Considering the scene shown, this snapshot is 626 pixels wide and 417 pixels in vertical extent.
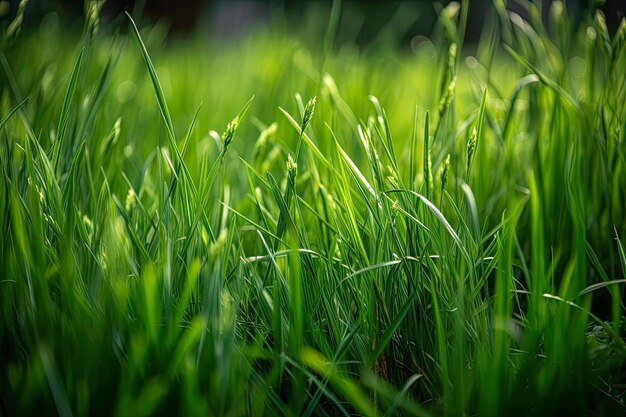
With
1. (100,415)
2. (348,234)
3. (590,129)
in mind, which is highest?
(590,129)

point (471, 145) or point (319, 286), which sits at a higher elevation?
point (471, 145)

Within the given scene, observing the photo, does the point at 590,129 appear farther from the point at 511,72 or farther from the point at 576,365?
the point at 511,72

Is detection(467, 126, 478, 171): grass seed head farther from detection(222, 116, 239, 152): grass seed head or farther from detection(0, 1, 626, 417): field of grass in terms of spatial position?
detection(222, 116, 239, 152): grass seed head

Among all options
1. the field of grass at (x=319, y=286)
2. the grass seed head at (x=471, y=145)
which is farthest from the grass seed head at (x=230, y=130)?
the grass seed head at (x=471, y=145)

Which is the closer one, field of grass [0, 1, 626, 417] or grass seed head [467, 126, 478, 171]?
field of grass [0, 1, 626, 417]

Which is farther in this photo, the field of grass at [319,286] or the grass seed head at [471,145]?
the grass seed head at [471,145]

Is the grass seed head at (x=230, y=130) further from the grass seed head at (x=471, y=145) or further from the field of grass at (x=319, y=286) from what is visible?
the grass seed head at (x=471, y=145)

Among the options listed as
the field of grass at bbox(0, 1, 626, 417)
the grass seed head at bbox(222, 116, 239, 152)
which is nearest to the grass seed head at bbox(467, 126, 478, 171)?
the field of grass at bbox(0, 1, 626, 417)

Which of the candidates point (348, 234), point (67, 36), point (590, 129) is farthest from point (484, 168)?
point (67, 36)

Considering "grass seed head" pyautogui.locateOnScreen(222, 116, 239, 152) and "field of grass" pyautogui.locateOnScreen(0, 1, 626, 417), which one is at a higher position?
"grass seed head" pyautogui.locateOnScreen(222, 116, 239, 152)

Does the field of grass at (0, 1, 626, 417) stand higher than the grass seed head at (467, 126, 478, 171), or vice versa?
the grass seed head at (467, 126, 478, 171)

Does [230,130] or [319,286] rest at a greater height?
[230,130]
